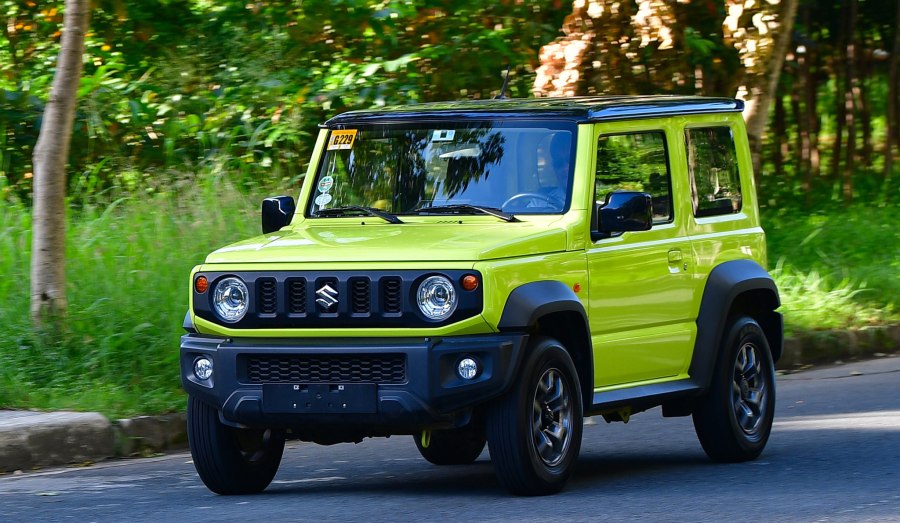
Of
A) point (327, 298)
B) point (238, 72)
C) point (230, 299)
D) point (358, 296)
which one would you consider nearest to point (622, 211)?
point (358, 296)

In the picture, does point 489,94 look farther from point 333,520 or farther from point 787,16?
point 333,520

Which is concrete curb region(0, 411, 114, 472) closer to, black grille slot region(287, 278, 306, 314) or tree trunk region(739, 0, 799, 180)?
black grille slot region(287, 278, 306, 314)

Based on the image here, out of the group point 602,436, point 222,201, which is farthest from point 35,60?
Result: point 602,436

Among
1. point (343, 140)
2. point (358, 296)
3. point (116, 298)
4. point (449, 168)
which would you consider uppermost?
point (343, 140)

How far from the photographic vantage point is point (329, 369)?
6.43 meters

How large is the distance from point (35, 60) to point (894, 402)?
908 cm

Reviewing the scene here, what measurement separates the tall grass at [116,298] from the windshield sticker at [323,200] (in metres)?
2.04

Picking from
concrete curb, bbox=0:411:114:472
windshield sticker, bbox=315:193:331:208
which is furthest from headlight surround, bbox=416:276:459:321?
concrete curb, bbox=0:411:114:472

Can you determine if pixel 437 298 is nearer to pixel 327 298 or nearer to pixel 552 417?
pixel 327 298

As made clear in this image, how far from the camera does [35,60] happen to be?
15.2 meters

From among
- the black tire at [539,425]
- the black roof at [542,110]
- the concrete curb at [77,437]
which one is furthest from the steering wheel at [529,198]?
the concrete curb at [77,437]

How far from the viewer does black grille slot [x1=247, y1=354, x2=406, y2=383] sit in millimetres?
6340

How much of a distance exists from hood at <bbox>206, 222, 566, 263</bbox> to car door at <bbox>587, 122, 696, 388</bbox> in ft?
1.46

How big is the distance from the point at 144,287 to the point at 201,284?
4179 mm
